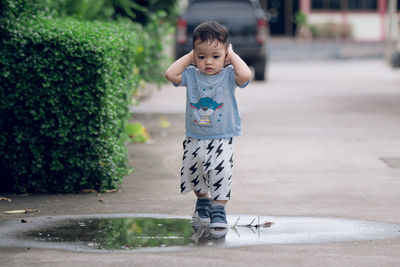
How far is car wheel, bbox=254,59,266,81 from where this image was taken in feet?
70.7

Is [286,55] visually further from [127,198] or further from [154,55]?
[127,198]

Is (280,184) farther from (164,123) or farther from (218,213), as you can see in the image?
(164,123)

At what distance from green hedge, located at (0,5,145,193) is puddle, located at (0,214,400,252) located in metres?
0.88

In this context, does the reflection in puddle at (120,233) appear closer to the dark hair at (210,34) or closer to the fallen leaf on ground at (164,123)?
the dark hair at (210,34)

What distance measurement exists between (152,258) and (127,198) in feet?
6.69

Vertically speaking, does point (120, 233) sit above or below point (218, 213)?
below

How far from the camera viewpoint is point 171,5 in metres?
17.2

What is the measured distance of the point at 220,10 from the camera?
2102 cm

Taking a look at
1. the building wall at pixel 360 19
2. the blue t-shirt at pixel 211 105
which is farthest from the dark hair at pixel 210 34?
the building wall at pixel 360 19

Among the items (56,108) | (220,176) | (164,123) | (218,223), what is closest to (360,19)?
(164,123)

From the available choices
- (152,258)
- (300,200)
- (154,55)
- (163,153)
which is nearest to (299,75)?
(154,55)

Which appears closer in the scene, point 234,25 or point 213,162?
point 213,162

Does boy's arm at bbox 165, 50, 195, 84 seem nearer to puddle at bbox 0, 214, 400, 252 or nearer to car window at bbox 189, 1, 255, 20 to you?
puddle at bbox 0, 214, 400, 252

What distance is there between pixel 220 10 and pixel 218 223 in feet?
51.4
